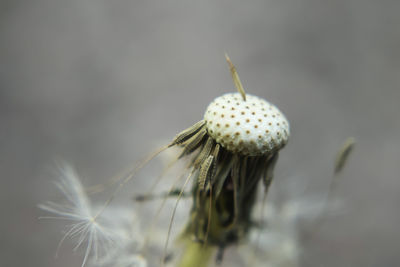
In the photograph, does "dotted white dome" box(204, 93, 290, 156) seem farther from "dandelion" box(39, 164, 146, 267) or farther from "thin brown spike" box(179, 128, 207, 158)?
"dandelion" box(39, 164, 146, 267)

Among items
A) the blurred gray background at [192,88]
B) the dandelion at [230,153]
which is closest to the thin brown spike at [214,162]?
the dandelion at [230,153]

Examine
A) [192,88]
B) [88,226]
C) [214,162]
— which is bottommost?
[88,226]

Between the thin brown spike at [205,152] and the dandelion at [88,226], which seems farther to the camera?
the dandelion at [88,226]

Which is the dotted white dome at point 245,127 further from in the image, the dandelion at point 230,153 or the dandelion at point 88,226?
the dandelion at point 88,226

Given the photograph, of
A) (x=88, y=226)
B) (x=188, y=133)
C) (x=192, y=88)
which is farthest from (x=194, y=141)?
(x=192, y=88)

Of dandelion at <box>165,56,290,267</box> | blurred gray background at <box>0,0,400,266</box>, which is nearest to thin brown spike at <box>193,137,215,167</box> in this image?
dandelion at <box>165,56,290,267</box>

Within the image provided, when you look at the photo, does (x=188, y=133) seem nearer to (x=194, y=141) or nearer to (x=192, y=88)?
(x=194, y=141)

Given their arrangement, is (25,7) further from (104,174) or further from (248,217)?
(248,217)
